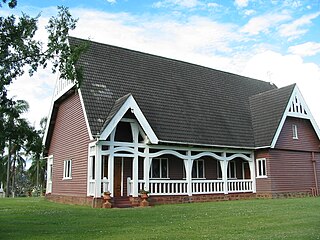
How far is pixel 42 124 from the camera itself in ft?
154

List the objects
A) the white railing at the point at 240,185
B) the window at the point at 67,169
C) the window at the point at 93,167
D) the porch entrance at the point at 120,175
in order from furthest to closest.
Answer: the white railing at the point at 240,185 → the window at the point at 67,169 → the porch entrance at the point at 120,175 → the window at the point at 93,167

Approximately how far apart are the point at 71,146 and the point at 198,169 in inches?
309

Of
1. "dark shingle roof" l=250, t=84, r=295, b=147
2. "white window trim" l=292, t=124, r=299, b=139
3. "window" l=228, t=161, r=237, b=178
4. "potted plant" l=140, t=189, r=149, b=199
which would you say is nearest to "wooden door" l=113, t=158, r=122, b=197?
"potted plant" l=140, t=189, r=149, b=199

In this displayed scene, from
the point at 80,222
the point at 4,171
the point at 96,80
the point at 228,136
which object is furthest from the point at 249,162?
the point at 4,171

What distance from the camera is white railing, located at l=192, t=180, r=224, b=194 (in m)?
21.9

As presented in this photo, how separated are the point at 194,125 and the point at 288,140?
275 inches

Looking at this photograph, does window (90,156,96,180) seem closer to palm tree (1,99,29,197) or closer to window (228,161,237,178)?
palm tree (1,99,29,197)

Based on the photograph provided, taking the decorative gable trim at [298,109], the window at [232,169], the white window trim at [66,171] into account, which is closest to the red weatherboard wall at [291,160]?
the decorative gable trim at [298,109]

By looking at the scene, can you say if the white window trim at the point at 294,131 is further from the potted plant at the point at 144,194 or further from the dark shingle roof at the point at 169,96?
A: the potted plant at the point at 144,194

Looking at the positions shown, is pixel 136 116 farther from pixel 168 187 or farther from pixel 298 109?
pixel 298 109

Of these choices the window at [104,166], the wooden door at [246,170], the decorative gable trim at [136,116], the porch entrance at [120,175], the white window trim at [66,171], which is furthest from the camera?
the wooden door at [246,170]

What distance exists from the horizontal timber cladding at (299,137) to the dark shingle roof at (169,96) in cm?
206

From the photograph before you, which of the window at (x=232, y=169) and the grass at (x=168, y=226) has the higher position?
the window at (x=232, y=169)

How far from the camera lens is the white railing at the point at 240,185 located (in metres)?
23.5
